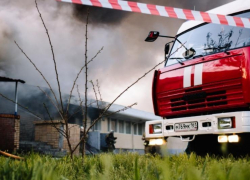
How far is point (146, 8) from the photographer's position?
432cm

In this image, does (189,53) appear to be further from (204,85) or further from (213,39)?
(204,85)

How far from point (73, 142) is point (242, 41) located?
485 inches

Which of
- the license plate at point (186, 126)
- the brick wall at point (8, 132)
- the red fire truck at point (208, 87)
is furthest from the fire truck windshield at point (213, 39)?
the brick wall at point (8, 132)

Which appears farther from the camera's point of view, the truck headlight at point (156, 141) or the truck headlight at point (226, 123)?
the truck headlight at point (156, 141)

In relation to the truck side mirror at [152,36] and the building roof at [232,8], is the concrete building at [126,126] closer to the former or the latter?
the truck side mirror at [152,36]

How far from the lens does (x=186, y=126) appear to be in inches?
240

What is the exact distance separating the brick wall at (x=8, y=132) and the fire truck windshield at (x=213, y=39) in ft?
27.3

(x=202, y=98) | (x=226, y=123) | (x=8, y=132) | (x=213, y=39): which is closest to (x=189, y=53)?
(x=213, y=39)

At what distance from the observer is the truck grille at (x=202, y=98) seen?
5.55 m

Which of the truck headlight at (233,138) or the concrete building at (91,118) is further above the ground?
the concrete building at (91,118)

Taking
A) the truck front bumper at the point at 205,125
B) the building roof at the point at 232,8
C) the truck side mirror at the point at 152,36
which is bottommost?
the truck front bumper at the point at 205,125

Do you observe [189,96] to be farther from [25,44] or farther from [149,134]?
[25,44]

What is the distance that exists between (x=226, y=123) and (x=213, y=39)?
60.4 inches

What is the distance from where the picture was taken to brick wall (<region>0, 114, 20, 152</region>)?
13141 mm
